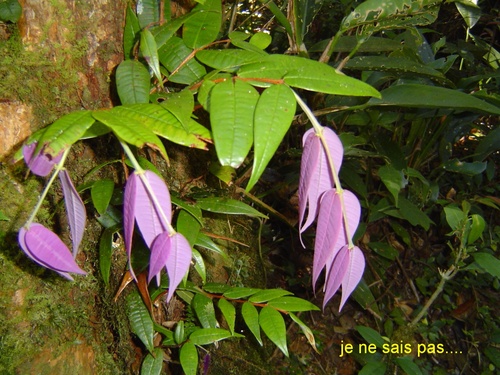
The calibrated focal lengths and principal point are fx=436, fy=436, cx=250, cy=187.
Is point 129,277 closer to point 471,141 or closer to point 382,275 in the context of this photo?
point 382,275

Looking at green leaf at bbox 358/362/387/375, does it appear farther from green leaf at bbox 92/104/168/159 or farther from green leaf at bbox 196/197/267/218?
green leaf at bbox 92/104/168/159

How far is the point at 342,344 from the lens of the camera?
63.4 inches

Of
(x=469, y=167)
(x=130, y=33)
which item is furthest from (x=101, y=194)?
(x=469, y=167)

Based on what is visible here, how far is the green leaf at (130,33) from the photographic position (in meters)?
0.69

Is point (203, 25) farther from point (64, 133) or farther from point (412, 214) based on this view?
point (412, 214)

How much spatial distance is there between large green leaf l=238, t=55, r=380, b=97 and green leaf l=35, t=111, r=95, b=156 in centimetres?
18

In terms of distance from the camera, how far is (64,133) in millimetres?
377

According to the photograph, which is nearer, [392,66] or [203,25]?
[203,25]

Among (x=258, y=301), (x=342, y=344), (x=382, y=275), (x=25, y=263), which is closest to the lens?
(x=25, y=263)

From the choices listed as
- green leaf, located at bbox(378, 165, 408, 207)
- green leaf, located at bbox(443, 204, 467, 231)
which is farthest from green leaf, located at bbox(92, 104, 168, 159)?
green leaf, located at bbox(443, 204, 467, 231)

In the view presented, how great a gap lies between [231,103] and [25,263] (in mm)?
466

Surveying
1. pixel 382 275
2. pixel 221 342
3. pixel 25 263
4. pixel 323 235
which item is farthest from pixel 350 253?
pixel 382 275

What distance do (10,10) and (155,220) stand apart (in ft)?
1.43

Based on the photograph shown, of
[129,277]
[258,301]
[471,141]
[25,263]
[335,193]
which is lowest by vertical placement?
[471,141]
